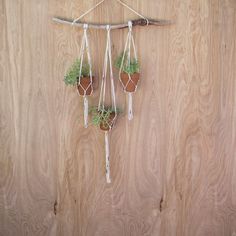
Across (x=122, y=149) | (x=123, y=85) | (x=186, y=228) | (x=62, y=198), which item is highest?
(x=123, y=85)

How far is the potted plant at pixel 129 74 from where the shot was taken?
3.89ft

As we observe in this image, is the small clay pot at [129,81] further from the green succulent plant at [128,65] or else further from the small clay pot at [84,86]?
the small clay pot at [84,86]

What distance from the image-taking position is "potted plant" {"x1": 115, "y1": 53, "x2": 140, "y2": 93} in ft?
3.89

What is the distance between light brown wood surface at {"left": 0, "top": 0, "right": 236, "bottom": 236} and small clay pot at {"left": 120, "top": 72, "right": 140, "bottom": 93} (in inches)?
3.6

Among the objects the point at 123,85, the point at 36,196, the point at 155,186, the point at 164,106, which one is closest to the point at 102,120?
the point at 123,85

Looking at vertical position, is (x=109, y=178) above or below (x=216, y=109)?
below

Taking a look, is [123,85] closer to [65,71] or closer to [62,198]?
[65,71]

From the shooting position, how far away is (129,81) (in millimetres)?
1193

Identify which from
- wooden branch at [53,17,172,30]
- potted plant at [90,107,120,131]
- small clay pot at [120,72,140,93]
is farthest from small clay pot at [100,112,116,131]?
wooden branch at [53,17,172,30]

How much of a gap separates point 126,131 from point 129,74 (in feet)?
0.87

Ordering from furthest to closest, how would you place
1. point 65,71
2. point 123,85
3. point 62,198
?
point 62,198 < point 65,71 < point 123,85

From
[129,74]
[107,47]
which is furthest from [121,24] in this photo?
[129,74]

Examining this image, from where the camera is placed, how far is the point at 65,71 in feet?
4.33

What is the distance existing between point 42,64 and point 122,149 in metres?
0.48
